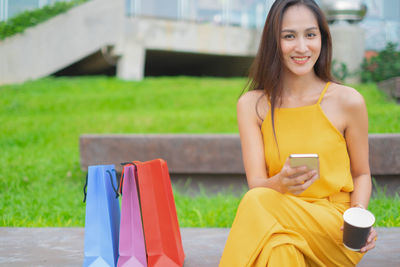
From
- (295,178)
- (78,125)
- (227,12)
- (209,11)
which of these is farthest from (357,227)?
(227,12)

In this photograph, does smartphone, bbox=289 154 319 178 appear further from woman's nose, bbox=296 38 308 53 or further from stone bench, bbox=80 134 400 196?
stone bench, bbox=80 134 400 196

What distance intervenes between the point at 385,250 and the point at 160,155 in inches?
92.8

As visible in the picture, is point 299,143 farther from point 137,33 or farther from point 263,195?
point 137,33

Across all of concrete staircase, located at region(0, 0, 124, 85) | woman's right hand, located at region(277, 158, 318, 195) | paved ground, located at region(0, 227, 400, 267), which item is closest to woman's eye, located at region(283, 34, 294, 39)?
woman's right hand, located at region(277, 158, 318, 195)

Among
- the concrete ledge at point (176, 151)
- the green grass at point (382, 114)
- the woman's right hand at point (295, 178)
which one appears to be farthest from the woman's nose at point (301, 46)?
the green grass at point (382, 114)

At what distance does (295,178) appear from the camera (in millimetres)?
1646

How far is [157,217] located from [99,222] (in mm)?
281

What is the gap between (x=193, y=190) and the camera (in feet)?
14.4

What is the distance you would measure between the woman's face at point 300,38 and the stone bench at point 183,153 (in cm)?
218

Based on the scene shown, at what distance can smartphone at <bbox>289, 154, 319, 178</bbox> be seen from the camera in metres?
1.55

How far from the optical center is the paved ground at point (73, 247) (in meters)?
2.32

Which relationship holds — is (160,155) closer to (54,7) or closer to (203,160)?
(203,160)

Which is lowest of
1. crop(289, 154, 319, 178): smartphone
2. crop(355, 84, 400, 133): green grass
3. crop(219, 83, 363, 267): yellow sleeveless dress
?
crop(355, 84, 400, 133): green grass

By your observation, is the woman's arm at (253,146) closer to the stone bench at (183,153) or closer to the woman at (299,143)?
the woman at (299,143)
